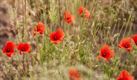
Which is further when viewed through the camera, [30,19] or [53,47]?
[30,19]

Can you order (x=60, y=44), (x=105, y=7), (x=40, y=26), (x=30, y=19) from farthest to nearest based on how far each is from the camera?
(x=105, y=7) → (x=30, y=19) → (x=60, y=44) → (x=40, y=26)

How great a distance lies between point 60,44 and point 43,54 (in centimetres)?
15

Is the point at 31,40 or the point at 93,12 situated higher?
the point at 93,12

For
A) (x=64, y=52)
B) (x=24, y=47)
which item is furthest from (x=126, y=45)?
(x=24, y=47)

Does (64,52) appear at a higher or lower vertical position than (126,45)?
lower

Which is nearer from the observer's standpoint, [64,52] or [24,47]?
[24,47]

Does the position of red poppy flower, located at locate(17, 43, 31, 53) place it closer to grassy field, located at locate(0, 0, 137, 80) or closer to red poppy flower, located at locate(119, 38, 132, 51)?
grassy field, located at locate(0, 0, 137, 80)

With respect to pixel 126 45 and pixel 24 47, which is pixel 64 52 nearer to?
pixel 24 47

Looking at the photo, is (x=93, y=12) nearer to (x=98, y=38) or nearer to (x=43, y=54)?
(x=98, y=38)

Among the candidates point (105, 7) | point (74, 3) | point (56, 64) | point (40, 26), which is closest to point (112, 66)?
point (56, 64)

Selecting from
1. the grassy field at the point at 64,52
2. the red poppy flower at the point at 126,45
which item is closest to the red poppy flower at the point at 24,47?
the grassy field at the point at 64,52

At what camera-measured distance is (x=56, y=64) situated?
2.87m

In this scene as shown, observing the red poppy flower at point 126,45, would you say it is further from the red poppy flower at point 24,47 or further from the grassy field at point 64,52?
the red poppy flower at point 24,47

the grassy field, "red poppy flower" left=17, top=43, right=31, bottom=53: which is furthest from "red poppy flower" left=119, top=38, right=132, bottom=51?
"red poppy flower" left=17, top=43, right=31, bottom=53
